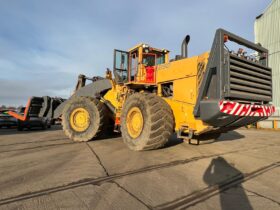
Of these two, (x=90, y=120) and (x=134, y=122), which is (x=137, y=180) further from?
(x=90, y=120)

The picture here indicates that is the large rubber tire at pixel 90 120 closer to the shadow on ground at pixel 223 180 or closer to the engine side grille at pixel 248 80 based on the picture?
the shadow on ground at pixel 223 180

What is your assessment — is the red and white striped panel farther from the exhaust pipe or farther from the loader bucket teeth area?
the loader bucket teeth area

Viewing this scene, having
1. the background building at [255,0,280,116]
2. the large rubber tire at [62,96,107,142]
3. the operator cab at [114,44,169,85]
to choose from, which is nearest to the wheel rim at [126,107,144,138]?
the operator cab at [114,44,169,85]

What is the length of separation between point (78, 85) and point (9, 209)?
781 centimetres

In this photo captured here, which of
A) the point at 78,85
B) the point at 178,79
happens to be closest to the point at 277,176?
the point at 178,79

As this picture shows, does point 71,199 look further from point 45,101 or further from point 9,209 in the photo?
point 45,101

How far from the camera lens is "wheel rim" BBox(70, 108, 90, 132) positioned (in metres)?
8.10

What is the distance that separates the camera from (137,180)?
3.78m

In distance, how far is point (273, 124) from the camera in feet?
57.6

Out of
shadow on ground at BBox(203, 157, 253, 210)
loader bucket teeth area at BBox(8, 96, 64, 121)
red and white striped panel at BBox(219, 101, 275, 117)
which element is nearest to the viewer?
shadow on ground at BBox(203, 157, 253, 210)

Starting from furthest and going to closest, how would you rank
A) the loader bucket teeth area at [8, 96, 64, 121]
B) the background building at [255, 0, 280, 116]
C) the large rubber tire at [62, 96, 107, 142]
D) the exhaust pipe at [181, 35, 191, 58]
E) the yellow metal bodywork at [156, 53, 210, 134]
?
the background building at [255, 0, 280, 116]
the loader bucket teeth area at [8, 96, 64, 121]
the large rubber tire at [62, 96, 107, 142]
the exhaust pipe at [181, 35, 191, 58]
the yellow metal bodywork at [156, 53, 210, 134]

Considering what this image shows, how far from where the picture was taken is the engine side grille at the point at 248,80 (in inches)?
195

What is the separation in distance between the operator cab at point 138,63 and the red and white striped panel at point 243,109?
2.86 meters

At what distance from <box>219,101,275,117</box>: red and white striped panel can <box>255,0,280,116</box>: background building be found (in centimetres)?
1401
